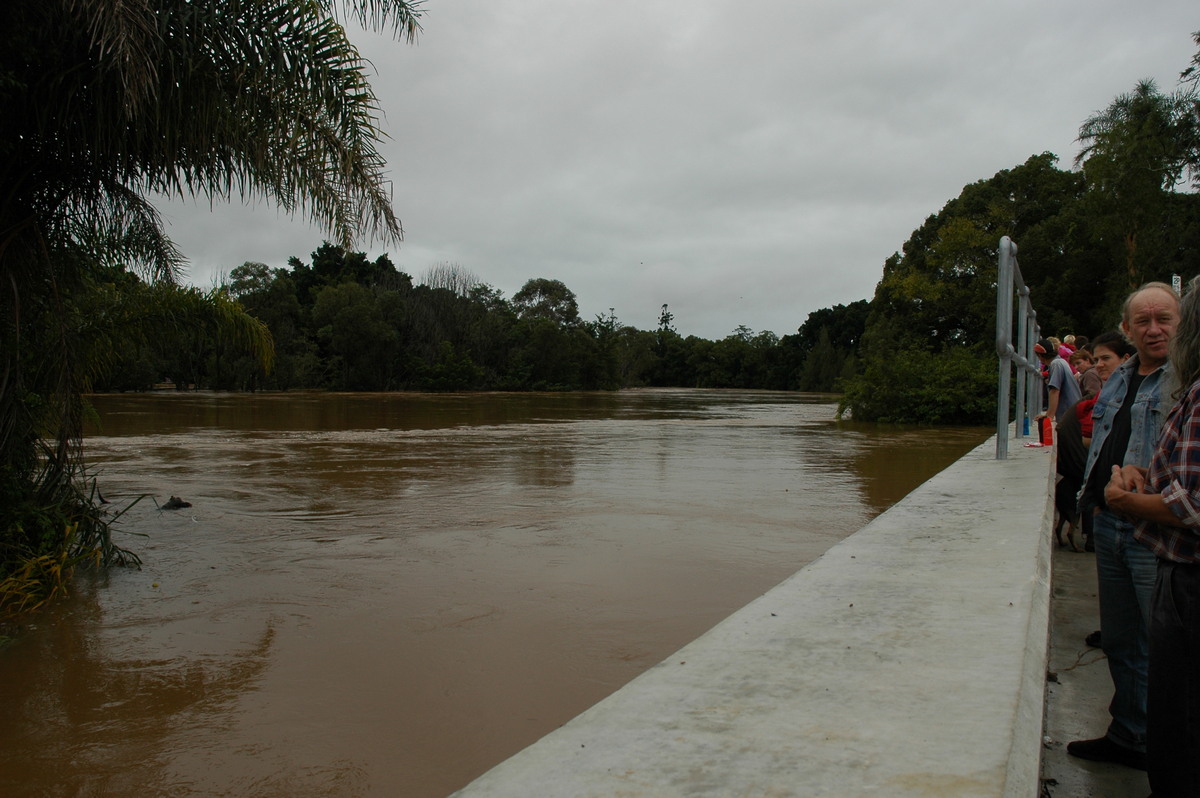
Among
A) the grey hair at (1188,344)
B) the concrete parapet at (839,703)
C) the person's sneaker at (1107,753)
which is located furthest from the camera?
the person's sneaker at (1107,753)

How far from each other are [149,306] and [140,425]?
16.7 meters

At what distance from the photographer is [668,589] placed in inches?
227

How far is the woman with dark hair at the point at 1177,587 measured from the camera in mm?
2043

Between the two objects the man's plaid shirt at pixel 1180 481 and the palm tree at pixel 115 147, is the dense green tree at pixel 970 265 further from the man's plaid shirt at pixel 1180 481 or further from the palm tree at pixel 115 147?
the man's plaid shirt at pixel 1180 481

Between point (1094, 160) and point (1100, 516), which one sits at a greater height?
point (1094, 160)

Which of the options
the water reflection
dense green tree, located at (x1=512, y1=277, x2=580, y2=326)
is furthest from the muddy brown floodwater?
dense green tree, located at (x1=512, y1=277, x2=580, y2=326)

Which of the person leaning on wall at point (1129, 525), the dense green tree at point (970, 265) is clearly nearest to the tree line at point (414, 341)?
the dense green tree at point (970, 265)

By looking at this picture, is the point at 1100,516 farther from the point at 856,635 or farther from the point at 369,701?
the point at 369,701

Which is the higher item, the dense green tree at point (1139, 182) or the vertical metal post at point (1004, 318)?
the dense green tree at point (1139, 182)

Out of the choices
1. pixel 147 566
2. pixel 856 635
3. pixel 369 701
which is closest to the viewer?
pixel 856 635

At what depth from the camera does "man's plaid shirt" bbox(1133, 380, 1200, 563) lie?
203 centimetres

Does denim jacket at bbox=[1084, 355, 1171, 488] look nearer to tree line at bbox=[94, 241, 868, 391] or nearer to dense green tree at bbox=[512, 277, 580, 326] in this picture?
tree line at bbox=[94, 241, 868, 391]

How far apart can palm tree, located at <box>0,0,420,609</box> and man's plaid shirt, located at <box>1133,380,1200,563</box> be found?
4.89 metres

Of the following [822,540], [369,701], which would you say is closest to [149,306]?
[369,701]
